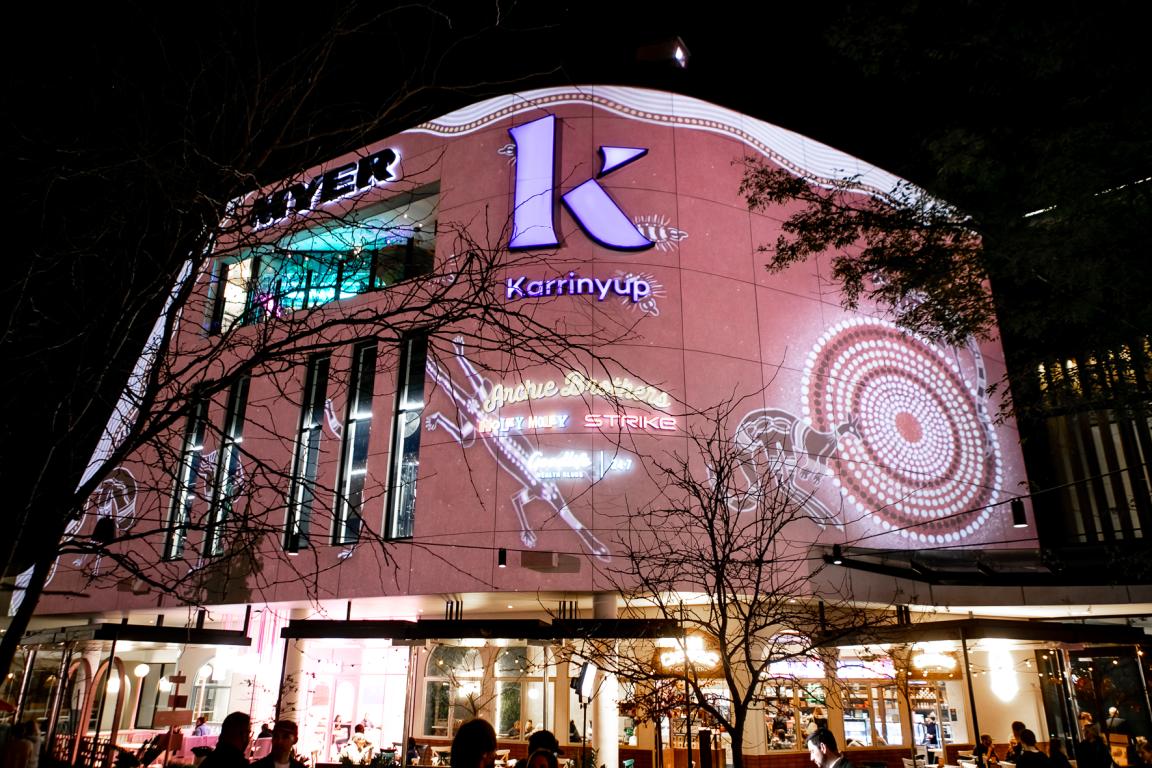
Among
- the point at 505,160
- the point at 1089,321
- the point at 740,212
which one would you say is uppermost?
the point at 505,160

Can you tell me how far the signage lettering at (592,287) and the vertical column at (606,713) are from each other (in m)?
7.06

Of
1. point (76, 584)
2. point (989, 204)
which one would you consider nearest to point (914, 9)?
point (989, 204)

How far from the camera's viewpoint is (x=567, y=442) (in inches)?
714

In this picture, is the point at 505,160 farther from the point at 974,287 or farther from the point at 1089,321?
the point at 1089,321

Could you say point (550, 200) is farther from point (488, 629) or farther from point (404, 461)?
point (488, 629)

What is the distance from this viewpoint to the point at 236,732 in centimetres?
538

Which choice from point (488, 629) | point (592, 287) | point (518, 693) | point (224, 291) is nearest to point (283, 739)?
point (224, 291)

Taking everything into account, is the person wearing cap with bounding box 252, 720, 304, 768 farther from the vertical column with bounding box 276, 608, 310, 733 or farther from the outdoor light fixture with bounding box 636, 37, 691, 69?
the outdoor light fixture with bounding box 636, 37, 691, 69

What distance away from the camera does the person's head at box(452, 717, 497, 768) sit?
12.2 feet

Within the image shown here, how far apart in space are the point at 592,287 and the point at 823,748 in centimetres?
1264

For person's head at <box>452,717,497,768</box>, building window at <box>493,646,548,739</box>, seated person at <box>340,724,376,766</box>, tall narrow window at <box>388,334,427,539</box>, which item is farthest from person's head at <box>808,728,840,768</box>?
building window at <box>493,646,548,739</box>

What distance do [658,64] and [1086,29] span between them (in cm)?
1878

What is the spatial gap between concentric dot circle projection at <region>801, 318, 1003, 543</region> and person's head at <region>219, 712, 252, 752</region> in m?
16.5

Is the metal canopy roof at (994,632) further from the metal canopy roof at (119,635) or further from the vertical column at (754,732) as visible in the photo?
the metal canopy roof at (119,635)
